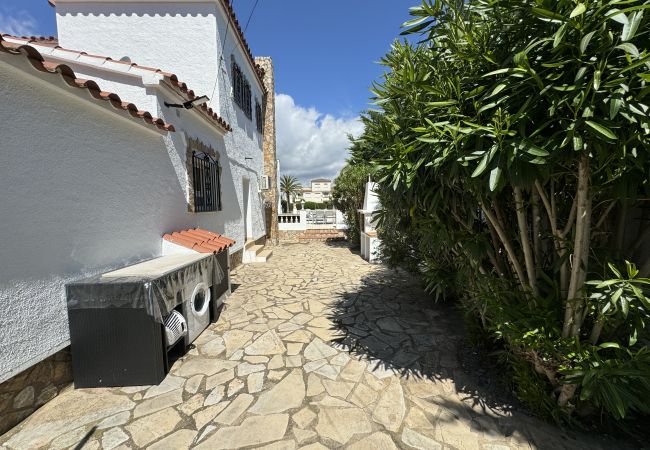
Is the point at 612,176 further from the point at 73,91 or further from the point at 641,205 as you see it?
the point at 73,91

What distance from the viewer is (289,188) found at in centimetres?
4134

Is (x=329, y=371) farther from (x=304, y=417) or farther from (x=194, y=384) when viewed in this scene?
(x=194, y=384)

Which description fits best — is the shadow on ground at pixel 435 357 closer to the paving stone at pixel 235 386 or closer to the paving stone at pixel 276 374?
the paving stone at pixel 276 374

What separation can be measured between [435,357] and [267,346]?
99.3 inches

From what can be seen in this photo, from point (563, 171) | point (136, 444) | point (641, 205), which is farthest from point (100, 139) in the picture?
point (641, 205)

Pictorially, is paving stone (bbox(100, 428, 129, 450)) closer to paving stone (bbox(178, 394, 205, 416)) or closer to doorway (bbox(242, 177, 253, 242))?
paving stone (bbox(178, 394, 205, 416))

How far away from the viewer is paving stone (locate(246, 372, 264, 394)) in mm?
3055

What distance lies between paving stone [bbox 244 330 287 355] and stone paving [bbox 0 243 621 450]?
0.02 meters

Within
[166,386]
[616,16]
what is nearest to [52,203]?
[166,386]

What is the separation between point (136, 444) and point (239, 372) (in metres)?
1.20

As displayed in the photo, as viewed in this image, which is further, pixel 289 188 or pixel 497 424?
pixel 289 188

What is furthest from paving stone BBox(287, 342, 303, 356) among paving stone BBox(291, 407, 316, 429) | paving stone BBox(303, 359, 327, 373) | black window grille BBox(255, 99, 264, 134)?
black window grille BBox(255, 99, 264, 134)

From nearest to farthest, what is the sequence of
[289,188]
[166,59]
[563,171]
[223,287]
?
1. [563,171]
2. [223,287]
3. [166,59]
4. [289,188]

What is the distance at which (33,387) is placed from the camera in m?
2.66
